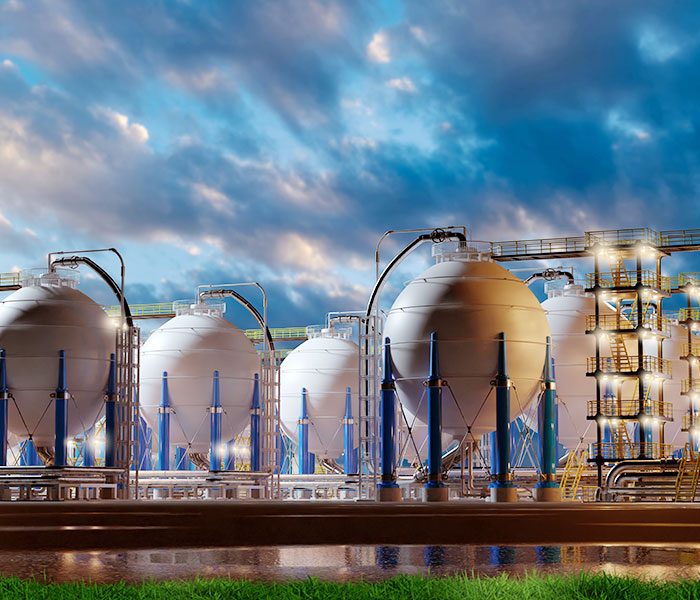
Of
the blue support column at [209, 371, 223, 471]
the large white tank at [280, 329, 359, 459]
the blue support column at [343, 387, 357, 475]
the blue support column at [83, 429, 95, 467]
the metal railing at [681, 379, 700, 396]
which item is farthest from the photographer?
the large white tank at [280, 329, 359, 459]

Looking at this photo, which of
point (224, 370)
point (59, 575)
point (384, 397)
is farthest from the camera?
point (224, 370)

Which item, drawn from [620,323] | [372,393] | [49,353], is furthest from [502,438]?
[49,353]

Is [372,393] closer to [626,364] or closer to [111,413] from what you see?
[111,413]

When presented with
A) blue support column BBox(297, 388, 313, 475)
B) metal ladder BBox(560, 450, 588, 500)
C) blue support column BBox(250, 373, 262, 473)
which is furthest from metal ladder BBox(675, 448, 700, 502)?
blue support column BBox(297, 388, 313, 475)

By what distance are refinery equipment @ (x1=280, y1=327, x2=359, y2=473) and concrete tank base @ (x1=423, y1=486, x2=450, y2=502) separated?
1680cm

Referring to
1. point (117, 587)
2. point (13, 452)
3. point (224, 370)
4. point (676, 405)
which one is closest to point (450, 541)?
point (117, 587)

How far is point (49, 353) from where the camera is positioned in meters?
34.8

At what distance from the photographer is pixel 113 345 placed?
119ft

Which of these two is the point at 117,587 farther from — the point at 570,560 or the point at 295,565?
the point at 570,560

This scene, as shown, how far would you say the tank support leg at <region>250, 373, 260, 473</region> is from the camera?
40875mm

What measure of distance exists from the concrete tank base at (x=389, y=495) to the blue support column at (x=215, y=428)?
10760mm

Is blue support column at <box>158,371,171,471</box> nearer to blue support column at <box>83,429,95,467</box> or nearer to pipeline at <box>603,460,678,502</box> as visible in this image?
blue support column at <box>83,429,95,467</box>

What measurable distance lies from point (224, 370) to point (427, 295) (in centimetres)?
1346

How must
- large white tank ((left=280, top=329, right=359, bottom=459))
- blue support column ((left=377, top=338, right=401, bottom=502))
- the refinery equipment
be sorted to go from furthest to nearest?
large white tank ((left=280, top=329, right=359, bottom=459)) < the refinery equipment < blue support column ((left=377, top=338, right=401, bottom=502))
